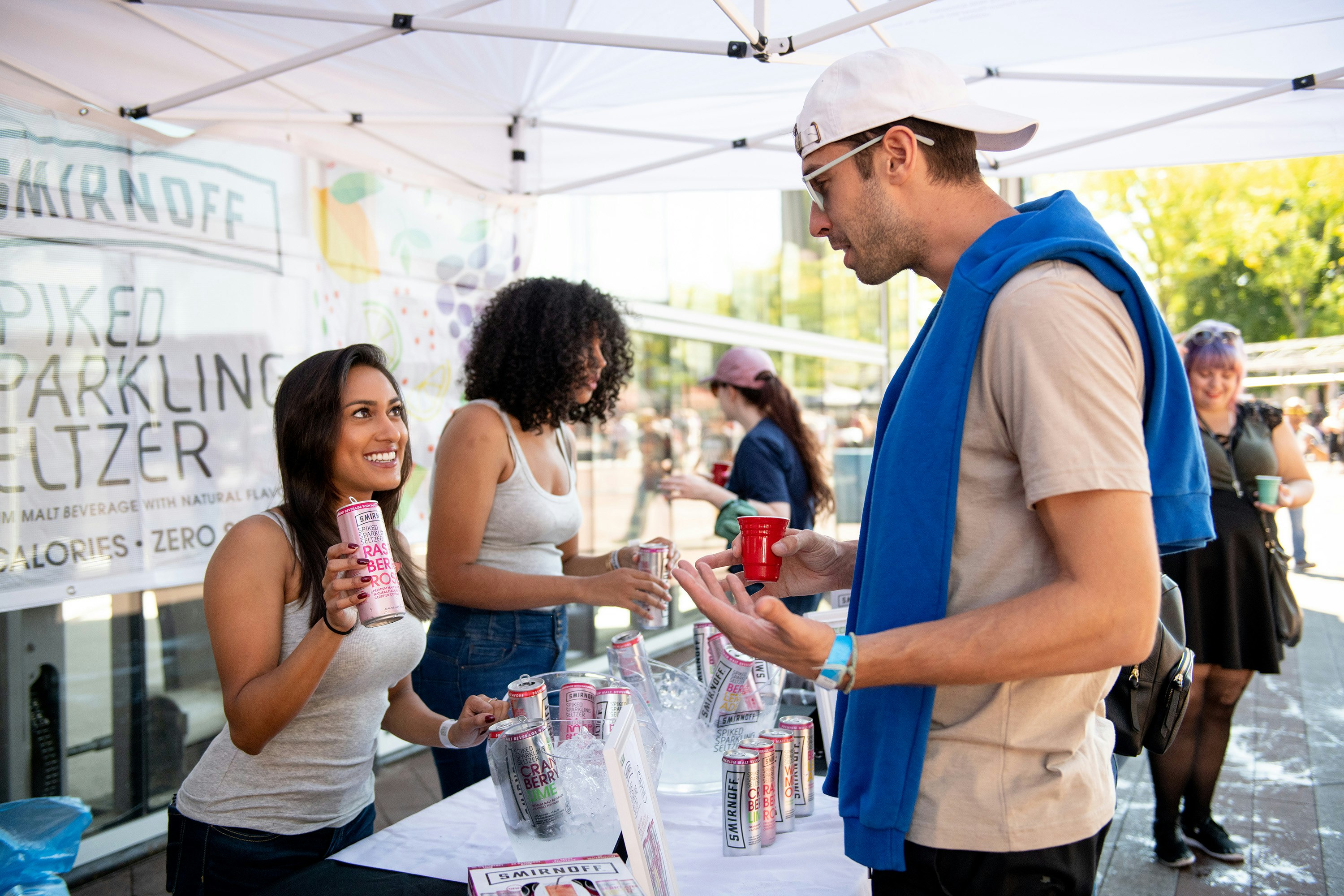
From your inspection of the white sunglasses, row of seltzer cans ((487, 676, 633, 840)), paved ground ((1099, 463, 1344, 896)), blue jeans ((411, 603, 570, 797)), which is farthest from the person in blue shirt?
the white sunglasses

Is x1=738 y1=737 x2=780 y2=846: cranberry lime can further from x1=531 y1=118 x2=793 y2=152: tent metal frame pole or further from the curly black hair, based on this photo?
x1=531 y1=118 x2=793 y2=152: tent metal frame pole

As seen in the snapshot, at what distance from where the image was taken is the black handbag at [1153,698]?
59.4 inches

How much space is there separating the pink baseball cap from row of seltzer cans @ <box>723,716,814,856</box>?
2387 mm

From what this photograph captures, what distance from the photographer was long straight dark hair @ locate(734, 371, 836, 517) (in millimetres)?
4043

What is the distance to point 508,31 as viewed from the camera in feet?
8.63

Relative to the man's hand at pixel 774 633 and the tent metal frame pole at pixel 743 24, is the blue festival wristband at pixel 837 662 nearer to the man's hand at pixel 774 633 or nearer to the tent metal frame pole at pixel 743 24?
the man's hand at pixel 774 633

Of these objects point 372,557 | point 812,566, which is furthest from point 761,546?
point 372,557

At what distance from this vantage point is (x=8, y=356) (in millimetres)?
2797

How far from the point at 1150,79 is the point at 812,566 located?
286 cm

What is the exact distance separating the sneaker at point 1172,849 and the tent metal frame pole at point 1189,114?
283 centimetres

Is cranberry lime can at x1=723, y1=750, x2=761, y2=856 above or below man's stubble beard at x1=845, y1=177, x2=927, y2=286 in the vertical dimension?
below

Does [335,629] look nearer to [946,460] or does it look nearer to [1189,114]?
[946,460]

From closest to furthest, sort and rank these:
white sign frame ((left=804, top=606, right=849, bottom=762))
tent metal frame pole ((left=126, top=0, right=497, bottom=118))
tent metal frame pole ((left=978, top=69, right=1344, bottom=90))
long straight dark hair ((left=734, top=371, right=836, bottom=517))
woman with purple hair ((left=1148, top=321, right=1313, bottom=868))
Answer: white sign frame ((left=804, top=606, right=849, bottom=762))
tent metal frame pole ((left=126, top=0, right=497, bottom=118))
tent metal frame pole ((left=978, top=69, right=1344, bottom=90))
woman with purple hair ((left=1148, top=321, right=1313, bottom=868))
long straight dark hair ((left=734, top=371, right=836, bottom=517))

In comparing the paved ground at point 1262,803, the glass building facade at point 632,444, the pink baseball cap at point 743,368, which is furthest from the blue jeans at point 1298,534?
the pink baseball cap at point 743,368
